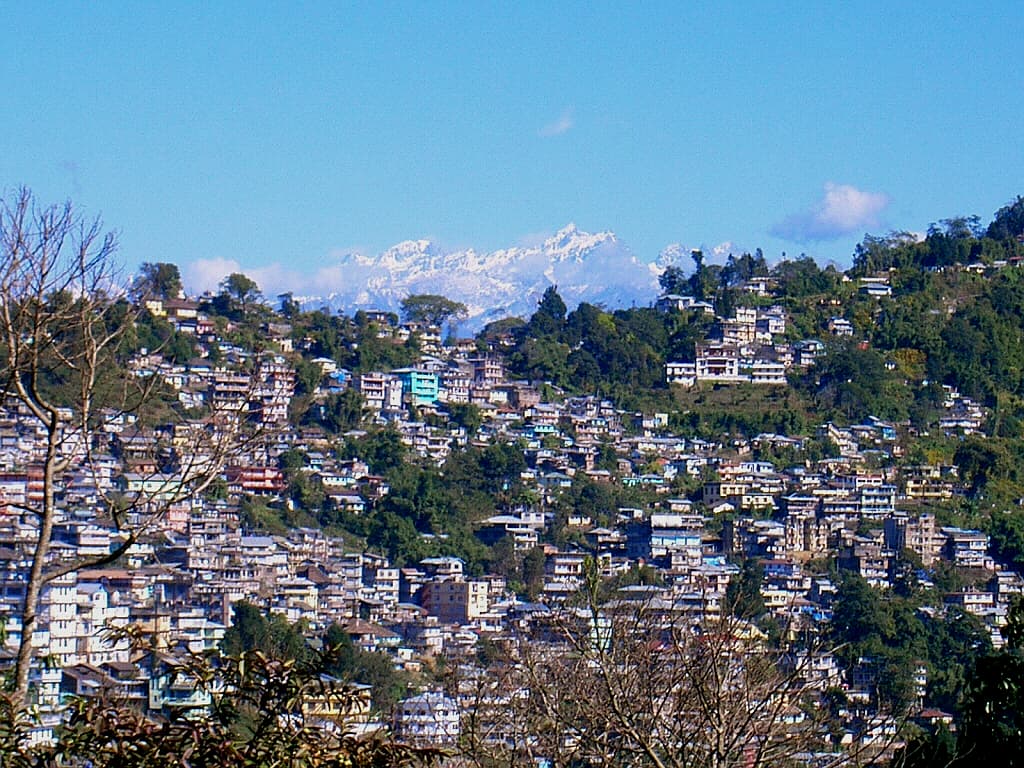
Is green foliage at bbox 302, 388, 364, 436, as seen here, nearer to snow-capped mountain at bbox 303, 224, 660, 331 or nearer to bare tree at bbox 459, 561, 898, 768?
bare tree at bbox 459, 561, 898, 768

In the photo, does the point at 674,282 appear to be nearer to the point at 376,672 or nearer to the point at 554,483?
the point at 554,483

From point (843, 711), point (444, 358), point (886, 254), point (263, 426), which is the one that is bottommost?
point (843, 711)

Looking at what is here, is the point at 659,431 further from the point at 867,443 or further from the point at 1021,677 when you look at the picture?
the point at 1021,677

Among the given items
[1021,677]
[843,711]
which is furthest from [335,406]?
[1021,677]

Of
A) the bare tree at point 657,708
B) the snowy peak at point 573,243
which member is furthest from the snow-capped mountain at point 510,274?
the bare tree at point 657,708

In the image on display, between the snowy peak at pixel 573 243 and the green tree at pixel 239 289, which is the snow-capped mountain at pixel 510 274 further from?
the green tree at pixel 239 289
